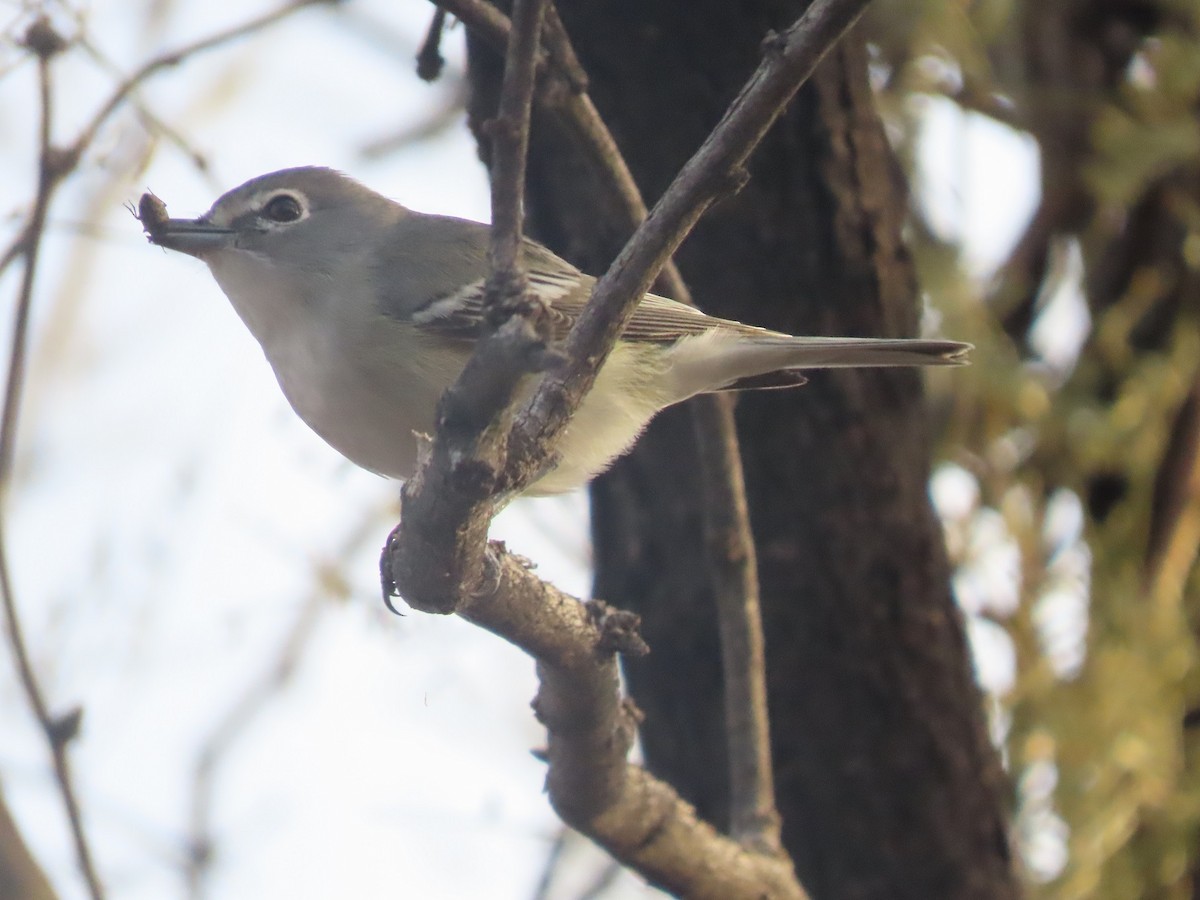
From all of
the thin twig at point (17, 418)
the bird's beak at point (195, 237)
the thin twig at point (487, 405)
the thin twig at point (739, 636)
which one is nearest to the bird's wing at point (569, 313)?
the thin twig at point (739, 636)

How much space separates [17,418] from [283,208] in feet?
3.34

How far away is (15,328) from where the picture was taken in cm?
255

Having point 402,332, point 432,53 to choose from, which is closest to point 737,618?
point 402,332

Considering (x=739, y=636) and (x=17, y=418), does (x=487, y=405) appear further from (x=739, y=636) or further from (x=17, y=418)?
(x=739, y=636)

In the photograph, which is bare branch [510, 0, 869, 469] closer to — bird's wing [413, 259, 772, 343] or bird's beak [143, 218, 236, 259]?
bird's wing [413, 259, 772, 343]

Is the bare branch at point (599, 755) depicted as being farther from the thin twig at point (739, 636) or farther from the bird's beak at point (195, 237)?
the bird's beak at point (195, 237)

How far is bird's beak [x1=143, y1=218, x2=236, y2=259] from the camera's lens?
120 inches

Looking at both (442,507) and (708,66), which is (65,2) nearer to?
(708,66)

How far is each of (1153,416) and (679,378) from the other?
1634 millimetres

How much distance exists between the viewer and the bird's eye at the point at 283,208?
10.8 ft

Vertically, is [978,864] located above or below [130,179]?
below

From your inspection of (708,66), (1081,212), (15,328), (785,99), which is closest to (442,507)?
(785,99)

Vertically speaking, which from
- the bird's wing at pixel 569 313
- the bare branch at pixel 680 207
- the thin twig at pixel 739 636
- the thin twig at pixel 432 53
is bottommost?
the thin twig at pixel 739 636

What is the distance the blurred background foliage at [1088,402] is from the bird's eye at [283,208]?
1538 millimetres
